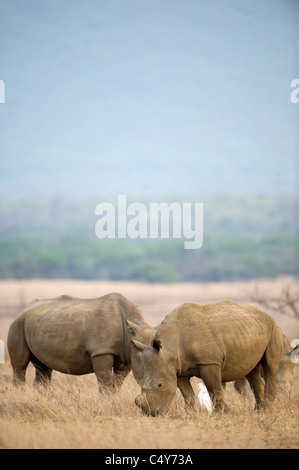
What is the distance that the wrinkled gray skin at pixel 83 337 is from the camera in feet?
37.7

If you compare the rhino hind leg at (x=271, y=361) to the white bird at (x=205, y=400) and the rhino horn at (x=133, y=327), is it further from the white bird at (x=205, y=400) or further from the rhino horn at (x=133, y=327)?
the rhino horn at (x=133, y=327)

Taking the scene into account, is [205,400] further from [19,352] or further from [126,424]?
[19,352]

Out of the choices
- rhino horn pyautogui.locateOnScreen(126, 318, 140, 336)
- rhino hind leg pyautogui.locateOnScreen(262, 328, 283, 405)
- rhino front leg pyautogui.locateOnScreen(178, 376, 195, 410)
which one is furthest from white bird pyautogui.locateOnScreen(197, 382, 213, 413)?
rhino horn pyautogui.locateOnScreen(126, 318, 140, 336)

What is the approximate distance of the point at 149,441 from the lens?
322 inches

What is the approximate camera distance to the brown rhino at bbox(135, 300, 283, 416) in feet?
32.1

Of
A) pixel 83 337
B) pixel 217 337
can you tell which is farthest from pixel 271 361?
pixel 83 337

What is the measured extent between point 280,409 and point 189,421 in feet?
5.01

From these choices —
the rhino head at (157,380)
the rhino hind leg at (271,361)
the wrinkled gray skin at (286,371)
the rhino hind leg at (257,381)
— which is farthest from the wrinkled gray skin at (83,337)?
the wrinkled gray skin at (286,371)

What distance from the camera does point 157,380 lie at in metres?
9.77

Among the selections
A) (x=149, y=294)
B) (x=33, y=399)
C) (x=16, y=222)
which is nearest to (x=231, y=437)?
(x=33, y=399)

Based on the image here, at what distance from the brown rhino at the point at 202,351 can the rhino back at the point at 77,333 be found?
167 centimetres

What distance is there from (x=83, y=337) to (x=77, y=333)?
130 millimetres

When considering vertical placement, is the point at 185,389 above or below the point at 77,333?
below

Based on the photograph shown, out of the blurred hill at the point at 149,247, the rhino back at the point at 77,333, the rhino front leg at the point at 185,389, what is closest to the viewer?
the rhino front leg at the point at 185,389
